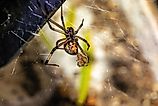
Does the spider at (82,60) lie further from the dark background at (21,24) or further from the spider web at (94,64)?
the dark background at (21,24)

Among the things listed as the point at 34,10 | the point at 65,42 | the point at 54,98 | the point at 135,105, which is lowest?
the point at 135,105

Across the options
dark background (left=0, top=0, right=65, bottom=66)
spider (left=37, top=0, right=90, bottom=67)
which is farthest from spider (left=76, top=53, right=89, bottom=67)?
dark background (left=0, top=0, right=65, bottom=66)

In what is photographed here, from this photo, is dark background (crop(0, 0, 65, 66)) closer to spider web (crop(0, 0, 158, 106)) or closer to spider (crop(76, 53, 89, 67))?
spider web (crop(0, 0, 158, 106))

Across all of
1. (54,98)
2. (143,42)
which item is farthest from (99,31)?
(54,98)

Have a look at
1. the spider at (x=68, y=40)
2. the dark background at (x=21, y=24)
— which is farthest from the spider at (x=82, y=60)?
the dark background at (x=21, y=24)

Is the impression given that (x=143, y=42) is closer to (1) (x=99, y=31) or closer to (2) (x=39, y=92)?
(1) (x=99, y=31)

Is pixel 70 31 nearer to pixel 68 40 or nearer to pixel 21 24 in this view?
pixel 68 40

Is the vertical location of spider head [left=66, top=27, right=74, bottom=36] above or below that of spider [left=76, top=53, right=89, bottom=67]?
above

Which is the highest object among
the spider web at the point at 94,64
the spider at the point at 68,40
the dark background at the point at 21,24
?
the dark background at the point at 21,24
